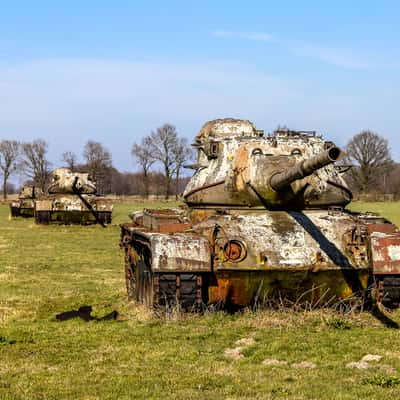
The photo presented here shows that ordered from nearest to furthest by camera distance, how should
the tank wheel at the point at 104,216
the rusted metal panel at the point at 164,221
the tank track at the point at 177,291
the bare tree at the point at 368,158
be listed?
the tank track at the point at 177,291
the rusted metal panel at the point at 164,221
the tank wheel at the point at 104,216
the bare tree at the point at 368,158

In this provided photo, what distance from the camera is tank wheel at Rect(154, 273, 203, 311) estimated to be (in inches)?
399

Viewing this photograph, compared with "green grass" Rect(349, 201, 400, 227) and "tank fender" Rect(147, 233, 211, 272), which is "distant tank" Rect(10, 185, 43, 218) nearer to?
"green grass" Rect(349, 201, 400, 227)

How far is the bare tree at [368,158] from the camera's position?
81.4 m

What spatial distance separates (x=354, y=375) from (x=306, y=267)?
2974mm

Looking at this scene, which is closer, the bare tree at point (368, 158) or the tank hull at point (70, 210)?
the tank hull at point (70, 210)

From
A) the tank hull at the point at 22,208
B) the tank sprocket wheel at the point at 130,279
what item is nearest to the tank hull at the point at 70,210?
the tank hull at the point at 22,208

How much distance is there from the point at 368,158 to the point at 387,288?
74238mm

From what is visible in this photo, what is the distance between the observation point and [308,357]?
843cm

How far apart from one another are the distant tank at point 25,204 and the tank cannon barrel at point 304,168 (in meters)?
32.7

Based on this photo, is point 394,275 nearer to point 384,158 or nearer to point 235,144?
point 235,144

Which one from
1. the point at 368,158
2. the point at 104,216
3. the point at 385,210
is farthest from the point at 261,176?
the point at 368,158

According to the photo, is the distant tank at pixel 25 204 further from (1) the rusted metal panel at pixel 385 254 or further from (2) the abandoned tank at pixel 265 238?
(1) the rusted metal panel at pixel 385 254

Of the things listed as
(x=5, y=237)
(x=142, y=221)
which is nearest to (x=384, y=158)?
(x=5, y=237)

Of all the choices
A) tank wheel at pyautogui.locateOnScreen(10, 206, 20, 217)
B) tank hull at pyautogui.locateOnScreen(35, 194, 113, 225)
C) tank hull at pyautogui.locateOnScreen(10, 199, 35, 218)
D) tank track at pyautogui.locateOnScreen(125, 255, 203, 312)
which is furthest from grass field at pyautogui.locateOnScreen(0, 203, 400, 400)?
tank wheel at pyautogui.locateOnScreen(10, 206, 20, 217)
